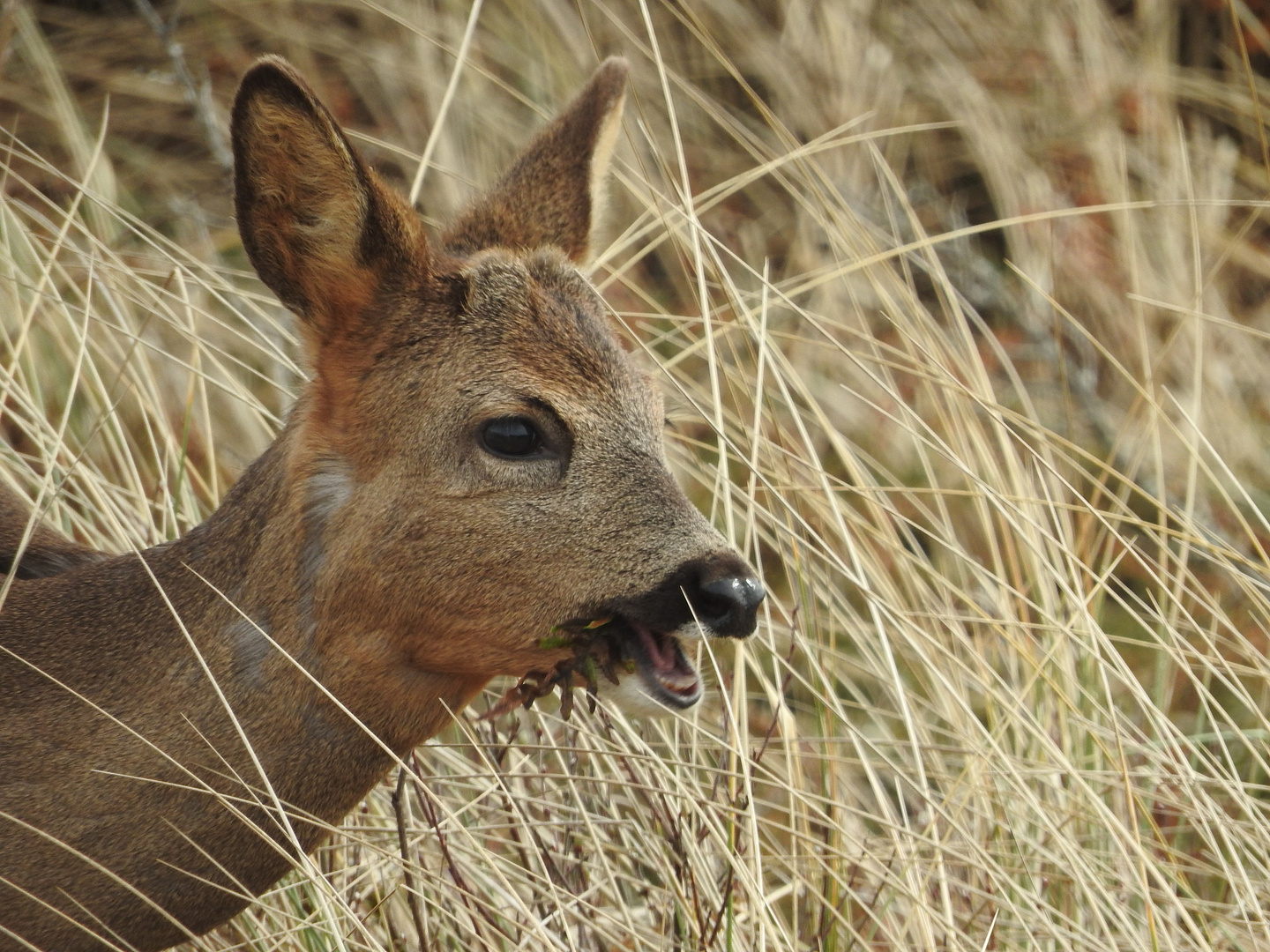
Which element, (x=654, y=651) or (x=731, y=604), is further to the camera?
(x=654, y=651)

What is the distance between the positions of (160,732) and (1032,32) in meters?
6.64

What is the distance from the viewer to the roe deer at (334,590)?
264 cm

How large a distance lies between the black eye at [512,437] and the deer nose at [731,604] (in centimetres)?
40

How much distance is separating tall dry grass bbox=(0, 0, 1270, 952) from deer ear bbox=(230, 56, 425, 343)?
0.72m

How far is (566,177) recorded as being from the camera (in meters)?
3.33

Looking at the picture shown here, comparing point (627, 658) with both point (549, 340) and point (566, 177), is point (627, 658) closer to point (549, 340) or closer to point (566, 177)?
point (549, 340)

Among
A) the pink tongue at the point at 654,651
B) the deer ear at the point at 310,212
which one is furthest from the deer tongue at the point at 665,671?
the deer ear at the point at 310,212

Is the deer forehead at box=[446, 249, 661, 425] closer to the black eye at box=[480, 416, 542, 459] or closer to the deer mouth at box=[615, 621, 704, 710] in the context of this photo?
the black eye at box=[480, 416, 542, 459]

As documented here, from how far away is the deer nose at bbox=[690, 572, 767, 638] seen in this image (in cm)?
252

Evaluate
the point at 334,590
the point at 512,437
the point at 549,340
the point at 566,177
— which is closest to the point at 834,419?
the point at 566,177

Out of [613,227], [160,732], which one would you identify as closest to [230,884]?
[160,732]

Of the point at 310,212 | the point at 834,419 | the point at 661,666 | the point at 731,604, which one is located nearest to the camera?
the point at 731,604

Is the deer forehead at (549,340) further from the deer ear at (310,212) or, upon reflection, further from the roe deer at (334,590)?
the deer ear at (310,212)

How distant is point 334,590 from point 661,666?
0.55 meters
